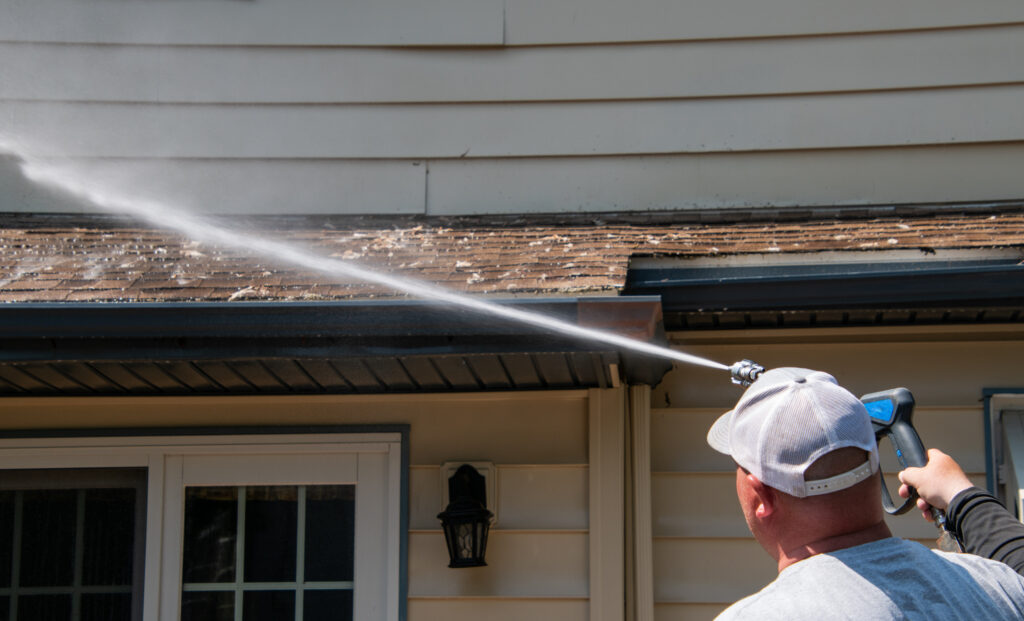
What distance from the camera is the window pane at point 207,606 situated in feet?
14.3

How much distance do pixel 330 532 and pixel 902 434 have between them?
286 centimetres

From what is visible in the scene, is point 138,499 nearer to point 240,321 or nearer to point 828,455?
point 240,321

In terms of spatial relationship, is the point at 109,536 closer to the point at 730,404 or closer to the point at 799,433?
the point at 730,404

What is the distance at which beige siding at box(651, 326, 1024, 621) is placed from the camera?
417 centimetres

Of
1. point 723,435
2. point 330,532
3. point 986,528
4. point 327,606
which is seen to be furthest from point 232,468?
point 986,528

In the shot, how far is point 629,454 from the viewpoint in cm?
423

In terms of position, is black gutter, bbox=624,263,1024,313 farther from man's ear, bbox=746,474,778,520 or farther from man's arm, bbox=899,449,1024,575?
man's ear, bbox=746,474,778,520

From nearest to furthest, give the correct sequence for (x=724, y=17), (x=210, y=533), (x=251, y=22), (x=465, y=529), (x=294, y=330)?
(x=294, y=330), (x=465, y=529), (x=210, y=533), (x=724, y=17), (x=251, y=22)

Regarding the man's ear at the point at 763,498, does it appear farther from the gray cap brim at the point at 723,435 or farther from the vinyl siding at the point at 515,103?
the vinyl siding at the point at 515,103

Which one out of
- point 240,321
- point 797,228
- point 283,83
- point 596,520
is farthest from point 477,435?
point 283,83

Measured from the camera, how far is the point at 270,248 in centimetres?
429

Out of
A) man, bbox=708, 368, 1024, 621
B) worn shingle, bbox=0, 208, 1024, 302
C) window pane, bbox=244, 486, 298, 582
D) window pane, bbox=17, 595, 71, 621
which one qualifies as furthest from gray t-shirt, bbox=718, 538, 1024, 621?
window pane, bbox=17, 595, 71, 621

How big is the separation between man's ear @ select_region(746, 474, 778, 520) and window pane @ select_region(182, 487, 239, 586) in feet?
10.4

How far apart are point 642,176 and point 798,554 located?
3.31 meters
